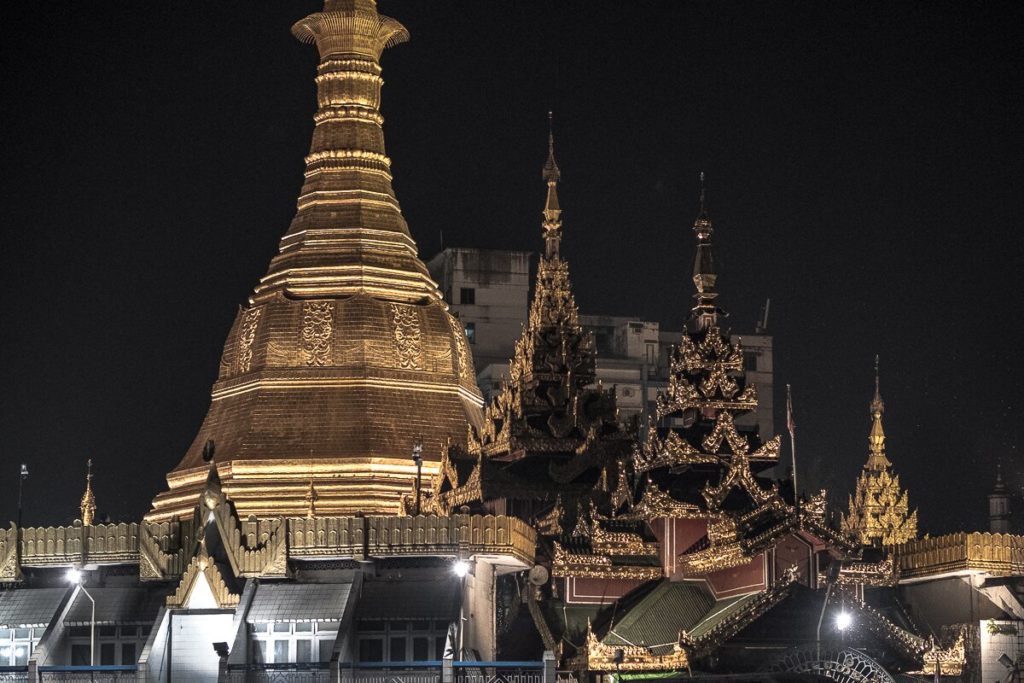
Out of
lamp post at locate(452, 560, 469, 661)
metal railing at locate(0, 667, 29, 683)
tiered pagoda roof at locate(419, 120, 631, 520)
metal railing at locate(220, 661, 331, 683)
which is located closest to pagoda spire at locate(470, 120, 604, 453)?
tiered pagoda roof at locate(419, 120, 631, 520)

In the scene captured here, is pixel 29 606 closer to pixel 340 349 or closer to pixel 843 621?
pixel 340 349

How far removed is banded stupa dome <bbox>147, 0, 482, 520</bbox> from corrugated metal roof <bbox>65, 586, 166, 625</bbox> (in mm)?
6697

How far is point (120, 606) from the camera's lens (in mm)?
53656

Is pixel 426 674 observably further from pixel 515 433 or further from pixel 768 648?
pixel 515 433

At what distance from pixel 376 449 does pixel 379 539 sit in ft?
32.9

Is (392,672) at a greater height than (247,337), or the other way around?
(247,337)

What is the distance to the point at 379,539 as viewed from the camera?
169 ft

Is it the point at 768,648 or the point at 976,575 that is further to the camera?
the point at 976,575

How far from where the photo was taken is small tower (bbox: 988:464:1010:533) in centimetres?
6122

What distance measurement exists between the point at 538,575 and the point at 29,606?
38.6 ft

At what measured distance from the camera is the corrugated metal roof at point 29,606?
176 feet

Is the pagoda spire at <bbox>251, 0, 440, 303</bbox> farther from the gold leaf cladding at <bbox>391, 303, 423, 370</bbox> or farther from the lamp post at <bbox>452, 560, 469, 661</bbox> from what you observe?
the lamp post at <bbox>452, 560, 469, 661</bbox>

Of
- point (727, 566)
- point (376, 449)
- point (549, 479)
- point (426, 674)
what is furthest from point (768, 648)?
point (376, 449)

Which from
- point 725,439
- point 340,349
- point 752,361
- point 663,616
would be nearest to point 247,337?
point 340,349
